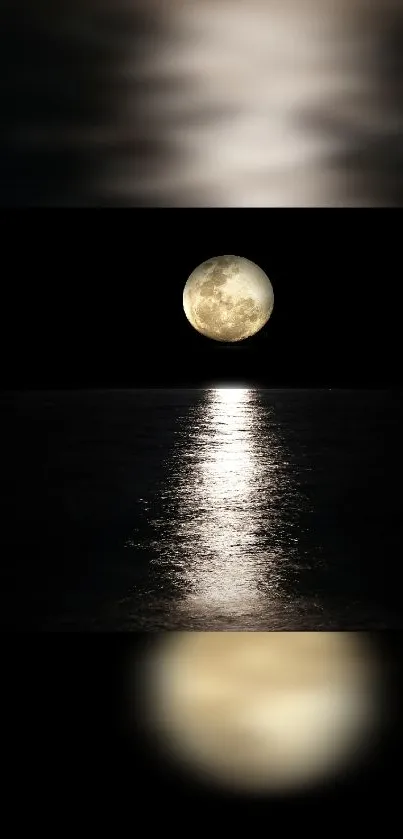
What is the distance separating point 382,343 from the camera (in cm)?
1454

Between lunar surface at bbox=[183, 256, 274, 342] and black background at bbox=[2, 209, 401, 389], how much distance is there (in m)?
0.24

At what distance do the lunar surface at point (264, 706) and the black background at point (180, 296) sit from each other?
32.4ft

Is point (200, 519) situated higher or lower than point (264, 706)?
higher

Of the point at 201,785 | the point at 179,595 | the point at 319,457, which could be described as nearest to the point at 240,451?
the point at 319,457

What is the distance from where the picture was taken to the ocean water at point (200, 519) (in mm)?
3242

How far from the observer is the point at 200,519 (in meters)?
4.58

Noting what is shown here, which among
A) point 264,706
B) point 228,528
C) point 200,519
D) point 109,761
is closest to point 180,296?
point 200,519

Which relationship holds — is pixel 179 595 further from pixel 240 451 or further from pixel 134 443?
pixel 134 443

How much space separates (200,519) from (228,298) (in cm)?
976

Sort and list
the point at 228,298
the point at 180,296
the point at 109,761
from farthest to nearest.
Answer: the point at 180,296
the point at 228,298
the point at 109,761

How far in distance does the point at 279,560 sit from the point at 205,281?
10.7m

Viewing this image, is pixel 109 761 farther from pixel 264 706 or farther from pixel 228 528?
pixel 228 528

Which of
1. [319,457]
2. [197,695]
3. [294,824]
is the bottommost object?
[294,824]
